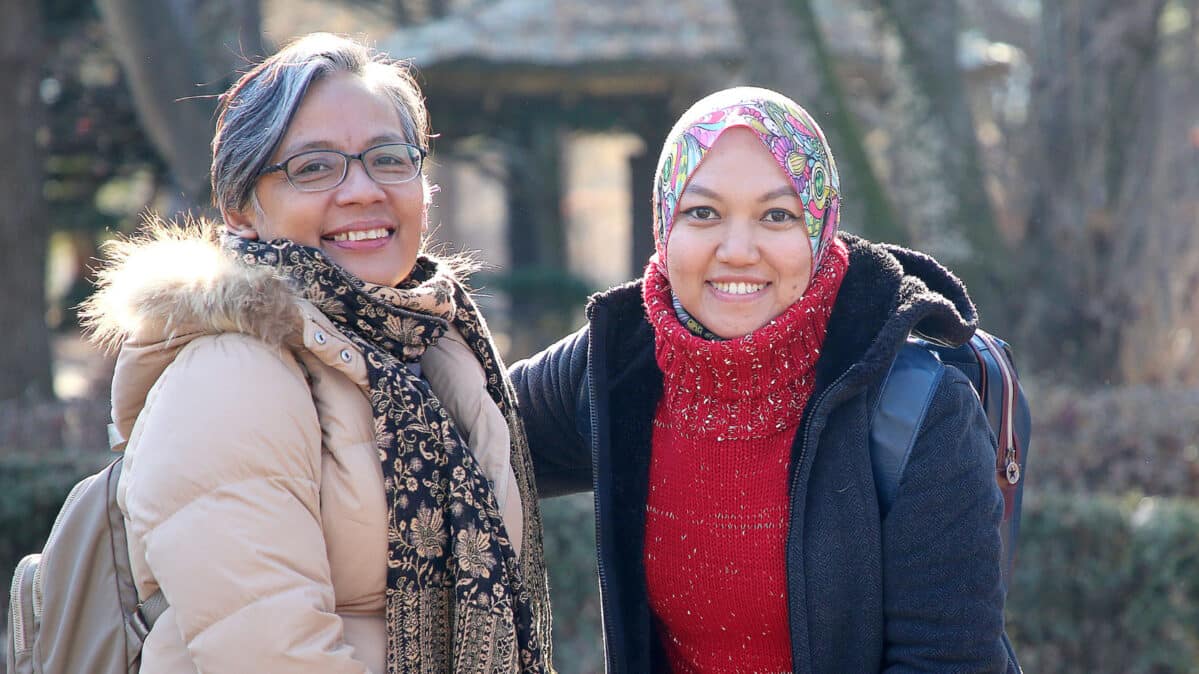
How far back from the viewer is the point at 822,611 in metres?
2.31

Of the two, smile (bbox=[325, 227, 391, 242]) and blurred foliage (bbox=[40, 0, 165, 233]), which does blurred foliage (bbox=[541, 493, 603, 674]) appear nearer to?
smile (bbox=[325, 227, 391, 242])

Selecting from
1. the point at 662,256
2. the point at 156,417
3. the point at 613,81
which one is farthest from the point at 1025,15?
the point at 156,417

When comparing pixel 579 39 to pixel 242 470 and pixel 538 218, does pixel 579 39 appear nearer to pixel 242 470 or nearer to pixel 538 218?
pixel 538 218

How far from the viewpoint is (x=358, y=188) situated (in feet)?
7.63

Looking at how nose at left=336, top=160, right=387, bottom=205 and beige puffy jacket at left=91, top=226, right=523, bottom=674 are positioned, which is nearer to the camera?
beige puffy jacket at left=91, top=226, right=523, bottom=674

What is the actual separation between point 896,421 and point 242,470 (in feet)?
4.08

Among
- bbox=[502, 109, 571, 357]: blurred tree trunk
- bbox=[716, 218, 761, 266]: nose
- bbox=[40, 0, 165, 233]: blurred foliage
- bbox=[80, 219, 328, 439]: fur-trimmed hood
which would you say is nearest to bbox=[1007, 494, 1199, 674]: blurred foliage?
bbox=[716, 218, 761, 266]: nose

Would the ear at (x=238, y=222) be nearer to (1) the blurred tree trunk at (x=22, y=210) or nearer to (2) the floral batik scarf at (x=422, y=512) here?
(2) the floral batik scarf at (x=422, y=512)

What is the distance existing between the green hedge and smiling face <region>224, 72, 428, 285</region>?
2678mm

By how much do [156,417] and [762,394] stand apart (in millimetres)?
1205

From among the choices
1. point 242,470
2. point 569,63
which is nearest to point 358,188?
point 242,470

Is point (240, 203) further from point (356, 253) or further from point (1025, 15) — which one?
point (1025, 15)

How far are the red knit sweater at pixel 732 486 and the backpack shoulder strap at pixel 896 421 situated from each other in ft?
0.63

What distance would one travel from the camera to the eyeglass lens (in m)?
2.31
